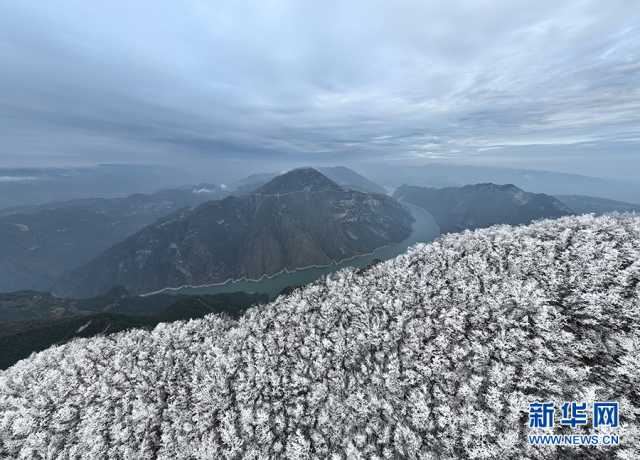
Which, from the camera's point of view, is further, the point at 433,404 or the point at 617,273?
the point at 617,273

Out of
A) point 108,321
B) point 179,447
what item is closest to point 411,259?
point 179,447

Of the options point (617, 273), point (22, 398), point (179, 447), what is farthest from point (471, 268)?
point (22, 398)

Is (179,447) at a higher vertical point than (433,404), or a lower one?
lower

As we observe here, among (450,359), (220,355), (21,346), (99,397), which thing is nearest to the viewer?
(450,359)

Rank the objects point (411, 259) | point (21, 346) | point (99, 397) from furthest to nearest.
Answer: point (21, 346)
point (411, 259)
point (99, 397)

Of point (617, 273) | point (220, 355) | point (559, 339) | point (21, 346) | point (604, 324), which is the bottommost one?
point (21, 346)

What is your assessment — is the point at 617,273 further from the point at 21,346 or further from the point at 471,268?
the point at 21,346
